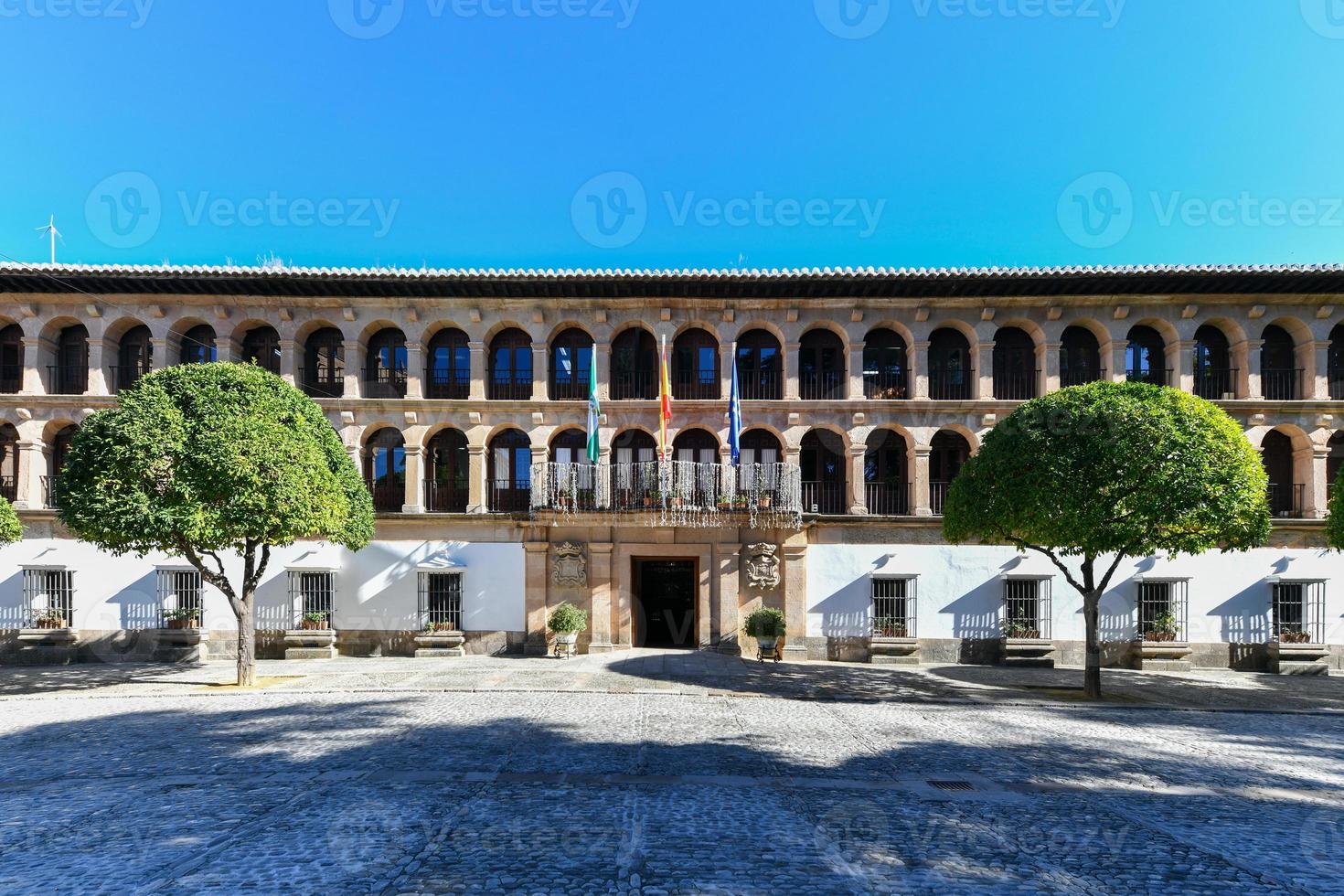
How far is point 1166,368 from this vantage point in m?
21.4

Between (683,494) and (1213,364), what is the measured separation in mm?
18288

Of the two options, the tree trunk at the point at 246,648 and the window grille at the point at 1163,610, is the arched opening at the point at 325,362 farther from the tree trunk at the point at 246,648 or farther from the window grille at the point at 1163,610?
the window grille at the point at 1163,610

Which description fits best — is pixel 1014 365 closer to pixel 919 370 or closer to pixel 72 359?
pixel 919 370

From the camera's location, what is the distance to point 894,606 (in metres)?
20.7

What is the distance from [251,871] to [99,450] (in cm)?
1290

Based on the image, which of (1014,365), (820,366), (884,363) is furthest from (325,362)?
Answer: (1014,365)

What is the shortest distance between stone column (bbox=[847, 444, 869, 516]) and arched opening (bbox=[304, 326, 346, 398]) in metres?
17.6

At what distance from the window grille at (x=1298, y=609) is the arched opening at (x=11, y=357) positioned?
137ft

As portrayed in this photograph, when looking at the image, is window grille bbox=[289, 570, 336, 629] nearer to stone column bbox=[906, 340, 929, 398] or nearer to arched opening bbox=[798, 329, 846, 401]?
arched opening bbox=[798, 329, 846, 401]

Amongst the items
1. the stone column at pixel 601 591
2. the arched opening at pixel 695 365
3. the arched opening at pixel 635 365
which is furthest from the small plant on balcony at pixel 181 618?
the arched opening at pixel 695 365

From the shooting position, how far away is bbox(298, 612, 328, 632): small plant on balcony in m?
20.6

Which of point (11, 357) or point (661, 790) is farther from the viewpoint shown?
point (11, 357)

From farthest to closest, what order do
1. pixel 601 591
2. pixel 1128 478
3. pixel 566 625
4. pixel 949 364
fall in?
pixel 949 364 < pixel 601 591 < pixel 566 625 < pixel 1128 478

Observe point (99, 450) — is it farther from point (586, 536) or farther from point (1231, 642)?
point (1231, 642)
